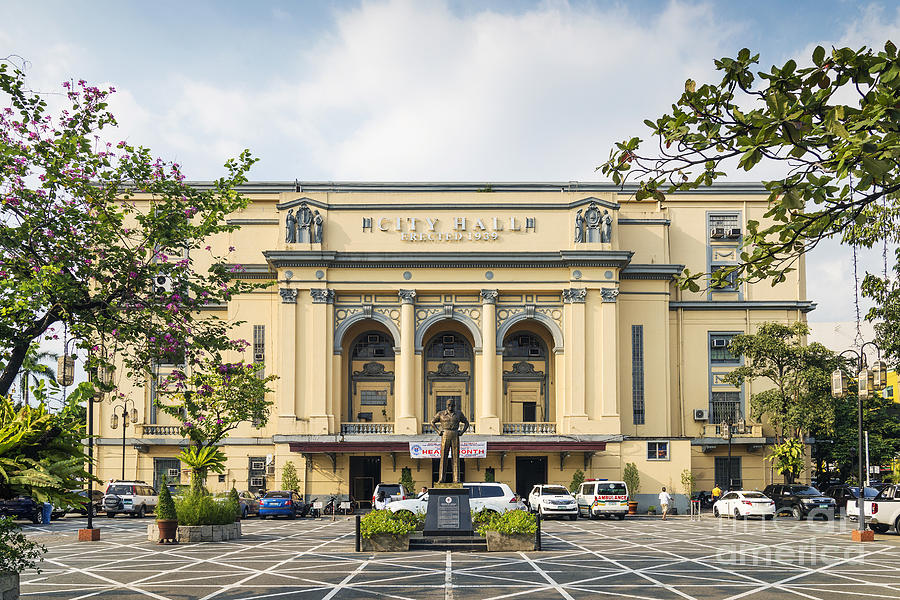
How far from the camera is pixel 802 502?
3897 cm

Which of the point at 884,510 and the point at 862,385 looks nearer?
the point at 862,385

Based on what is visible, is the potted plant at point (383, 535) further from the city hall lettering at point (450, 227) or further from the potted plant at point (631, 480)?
the city hall lettering at point (450, 227)

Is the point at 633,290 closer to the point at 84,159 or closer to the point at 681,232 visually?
the point at 681,232

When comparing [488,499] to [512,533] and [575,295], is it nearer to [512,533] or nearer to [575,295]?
[512,533]

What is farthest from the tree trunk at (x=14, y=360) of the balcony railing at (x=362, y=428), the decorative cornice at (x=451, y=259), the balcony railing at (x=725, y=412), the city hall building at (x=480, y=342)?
the balcony railing at (x=725, y=412)

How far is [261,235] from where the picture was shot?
51.4 m

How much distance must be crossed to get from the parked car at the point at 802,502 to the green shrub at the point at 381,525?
23.3m

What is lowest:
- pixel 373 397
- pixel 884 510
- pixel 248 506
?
pixel 248 506

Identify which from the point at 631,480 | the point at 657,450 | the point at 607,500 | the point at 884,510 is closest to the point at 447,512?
the point at 884,510

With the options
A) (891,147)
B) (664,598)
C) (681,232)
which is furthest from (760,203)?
(891,147)

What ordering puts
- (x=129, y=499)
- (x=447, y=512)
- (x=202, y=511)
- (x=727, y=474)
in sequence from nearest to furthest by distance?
1. (x=447, y=512)
2. (x=202, y=511)
3. (x=129, y=499)
4. (x=727, y=474)

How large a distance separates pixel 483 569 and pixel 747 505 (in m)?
23.2

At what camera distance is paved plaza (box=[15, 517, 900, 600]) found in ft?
50.1

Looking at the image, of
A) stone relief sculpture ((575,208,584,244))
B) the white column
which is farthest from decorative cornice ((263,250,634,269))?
the white column
